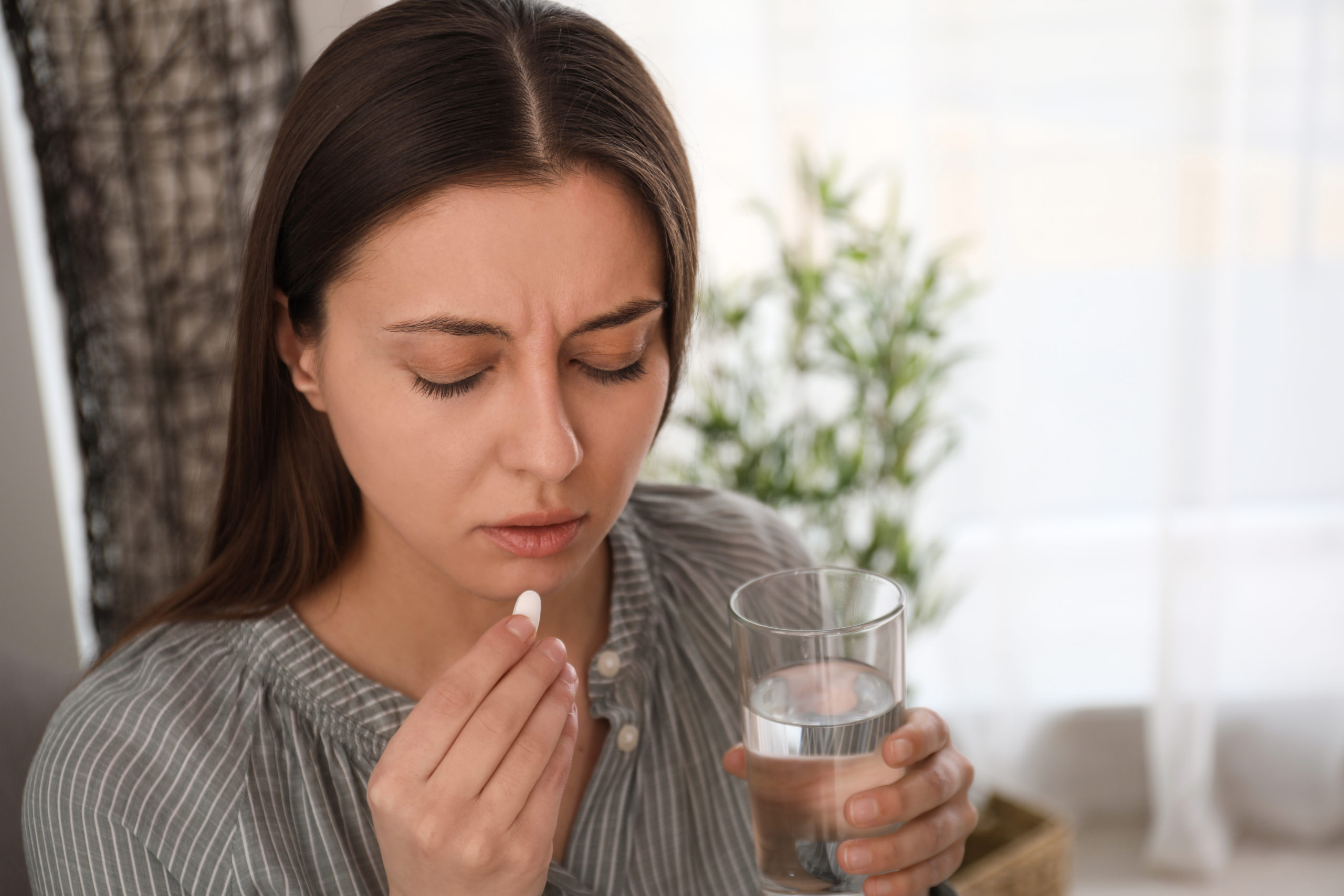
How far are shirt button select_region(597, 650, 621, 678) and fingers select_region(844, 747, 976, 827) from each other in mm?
348

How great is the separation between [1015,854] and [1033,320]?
1061 millimetres

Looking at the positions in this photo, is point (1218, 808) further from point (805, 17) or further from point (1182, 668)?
point (805, 17)

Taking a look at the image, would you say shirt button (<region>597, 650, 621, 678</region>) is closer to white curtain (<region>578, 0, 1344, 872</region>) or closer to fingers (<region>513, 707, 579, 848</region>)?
fingers (<region>513, 707, 579, 848</region>)

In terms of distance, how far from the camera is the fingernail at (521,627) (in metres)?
0.83

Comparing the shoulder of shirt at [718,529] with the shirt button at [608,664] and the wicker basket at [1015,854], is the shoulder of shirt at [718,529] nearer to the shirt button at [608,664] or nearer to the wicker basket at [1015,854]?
the shirt button at [608,664]

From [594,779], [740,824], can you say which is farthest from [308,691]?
[740,824]

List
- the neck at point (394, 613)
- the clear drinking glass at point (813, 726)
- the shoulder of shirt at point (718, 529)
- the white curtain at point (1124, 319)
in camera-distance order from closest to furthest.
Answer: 1. the clear drinking glass at point (813, 726)
2. the neck at point (394, 613)
3. the shoulder of shirt at point (718, 529)
4. the white curtain at point (1124, 319)

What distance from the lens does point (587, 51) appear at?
0.98m

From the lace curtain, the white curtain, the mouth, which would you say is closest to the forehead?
the mouth

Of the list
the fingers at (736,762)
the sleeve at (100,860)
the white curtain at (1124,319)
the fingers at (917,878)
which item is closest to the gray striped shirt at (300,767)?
the sleeve at (100,860)

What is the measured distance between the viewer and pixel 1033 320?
237 cm

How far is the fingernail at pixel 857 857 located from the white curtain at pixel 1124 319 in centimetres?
158

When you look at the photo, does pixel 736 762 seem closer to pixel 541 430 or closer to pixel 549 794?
pixel 549 794

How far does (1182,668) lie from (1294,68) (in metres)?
1.23
